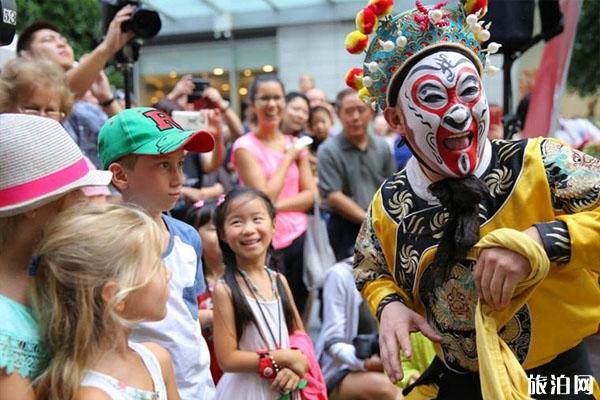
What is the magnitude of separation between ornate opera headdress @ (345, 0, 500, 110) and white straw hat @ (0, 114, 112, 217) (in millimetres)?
889

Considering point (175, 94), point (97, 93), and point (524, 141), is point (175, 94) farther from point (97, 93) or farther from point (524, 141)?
point (524, 141)

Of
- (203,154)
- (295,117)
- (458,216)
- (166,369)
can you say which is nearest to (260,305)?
(166,369)

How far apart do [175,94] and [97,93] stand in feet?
2.06

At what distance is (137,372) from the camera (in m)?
1.89

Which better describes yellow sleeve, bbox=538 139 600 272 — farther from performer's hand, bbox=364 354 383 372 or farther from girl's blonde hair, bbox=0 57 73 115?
girl's blonde hair, bbox=0 57 73 115

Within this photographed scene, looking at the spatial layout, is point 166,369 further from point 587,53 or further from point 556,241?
point 587,53

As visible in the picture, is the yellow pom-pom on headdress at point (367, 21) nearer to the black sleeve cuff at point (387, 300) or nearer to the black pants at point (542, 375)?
the black sleeve cuff at point (387, 300)

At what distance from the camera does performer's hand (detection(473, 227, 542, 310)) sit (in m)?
1.85

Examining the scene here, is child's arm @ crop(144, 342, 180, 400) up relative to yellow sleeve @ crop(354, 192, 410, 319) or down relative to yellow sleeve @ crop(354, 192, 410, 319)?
down

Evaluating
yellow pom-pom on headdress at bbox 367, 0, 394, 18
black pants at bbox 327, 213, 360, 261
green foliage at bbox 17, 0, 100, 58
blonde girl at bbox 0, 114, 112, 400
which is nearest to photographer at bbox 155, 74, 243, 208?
black pants at bbox 327, 213, 360, 261

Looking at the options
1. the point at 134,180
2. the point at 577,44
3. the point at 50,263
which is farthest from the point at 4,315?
the point at 577,44

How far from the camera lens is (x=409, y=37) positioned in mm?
2135

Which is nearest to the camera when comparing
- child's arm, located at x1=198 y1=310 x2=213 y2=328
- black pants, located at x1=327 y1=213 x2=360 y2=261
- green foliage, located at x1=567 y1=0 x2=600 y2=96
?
child's arm, located at x1=198 y1=310 x2=213 y2=328

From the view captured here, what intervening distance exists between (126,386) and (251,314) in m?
1.24
